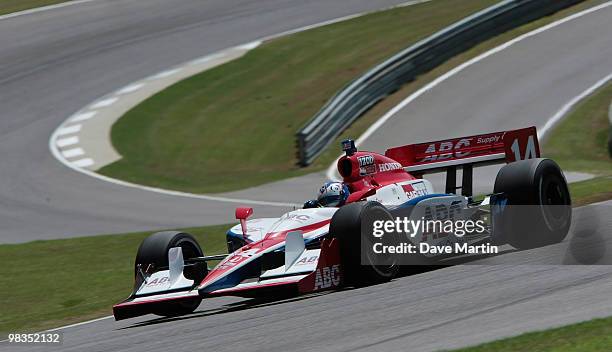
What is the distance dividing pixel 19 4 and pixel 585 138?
2342 cm

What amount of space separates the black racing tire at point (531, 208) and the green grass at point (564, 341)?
4.01 m

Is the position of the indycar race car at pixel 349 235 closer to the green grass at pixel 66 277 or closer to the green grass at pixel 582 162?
the green grass at pixel 66 277

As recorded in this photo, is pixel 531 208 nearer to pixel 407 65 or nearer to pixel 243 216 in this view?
pixel 243 216

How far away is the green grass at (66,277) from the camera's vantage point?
12.5 m

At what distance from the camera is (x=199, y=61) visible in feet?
Answer: 105

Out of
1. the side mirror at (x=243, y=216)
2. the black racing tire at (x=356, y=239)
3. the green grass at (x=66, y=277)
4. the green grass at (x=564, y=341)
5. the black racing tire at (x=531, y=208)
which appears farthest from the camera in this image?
the green grass at (x=66, y=277)

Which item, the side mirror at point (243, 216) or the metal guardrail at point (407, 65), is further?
the metal guardrail at point (407, 65)

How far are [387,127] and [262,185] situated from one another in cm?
373

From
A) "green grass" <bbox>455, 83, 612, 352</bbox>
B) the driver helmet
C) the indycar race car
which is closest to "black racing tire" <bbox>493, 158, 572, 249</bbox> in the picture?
the indycar race car

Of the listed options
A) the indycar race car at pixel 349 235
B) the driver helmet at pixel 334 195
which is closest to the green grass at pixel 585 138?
the indycar race car at pixel 349 235

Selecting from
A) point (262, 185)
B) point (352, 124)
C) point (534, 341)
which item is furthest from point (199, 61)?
point (534, 341)

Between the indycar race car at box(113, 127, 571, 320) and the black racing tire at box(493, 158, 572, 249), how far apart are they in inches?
0.4

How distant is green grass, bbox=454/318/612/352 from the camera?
6.96m

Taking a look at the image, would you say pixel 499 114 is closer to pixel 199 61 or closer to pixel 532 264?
pixel 199 61
